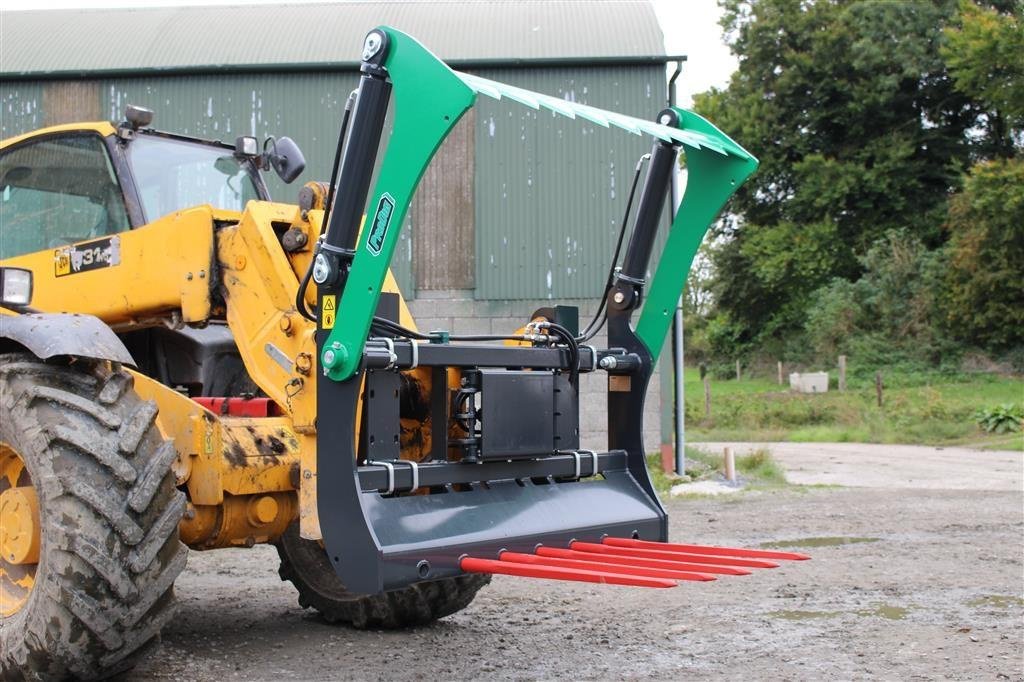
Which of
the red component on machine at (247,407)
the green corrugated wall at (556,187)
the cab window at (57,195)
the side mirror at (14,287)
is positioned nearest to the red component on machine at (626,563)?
the red component on machine at (247,407)

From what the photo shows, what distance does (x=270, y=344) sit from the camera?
4793mm

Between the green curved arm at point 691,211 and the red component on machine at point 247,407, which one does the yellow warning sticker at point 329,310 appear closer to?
the red component on machine at point 247,407

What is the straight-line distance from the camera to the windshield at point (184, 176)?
18.1 ft

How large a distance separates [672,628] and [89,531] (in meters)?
3.13

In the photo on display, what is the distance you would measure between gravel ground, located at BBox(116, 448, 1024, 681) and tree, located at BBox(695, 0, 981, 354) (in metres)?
28.5

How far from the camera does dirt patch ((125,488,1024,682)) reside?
5.06 m

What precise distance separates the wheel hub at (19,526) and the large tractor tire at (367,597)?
1499 mm

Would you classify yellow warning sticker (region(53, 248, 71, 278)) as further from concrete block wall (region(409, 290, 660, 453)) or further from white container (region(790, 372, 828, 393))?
white container (region(790, 372, 828, 393))

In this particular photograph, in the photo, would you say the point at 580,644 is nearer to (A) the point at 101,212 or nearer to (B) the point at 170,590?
(B) the point at 170,590

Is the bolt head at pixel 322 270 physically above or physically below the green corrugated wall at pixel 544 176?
below

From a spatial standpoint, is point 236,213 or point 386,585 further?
point 236,213

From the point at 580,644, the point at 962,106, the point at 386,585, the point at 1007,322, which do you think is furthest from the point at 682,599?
the point at 962,106

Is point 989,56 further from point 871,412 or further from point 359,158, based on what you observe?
point 359,158

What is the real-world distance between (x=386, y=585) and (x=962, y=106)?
36.5 metres
